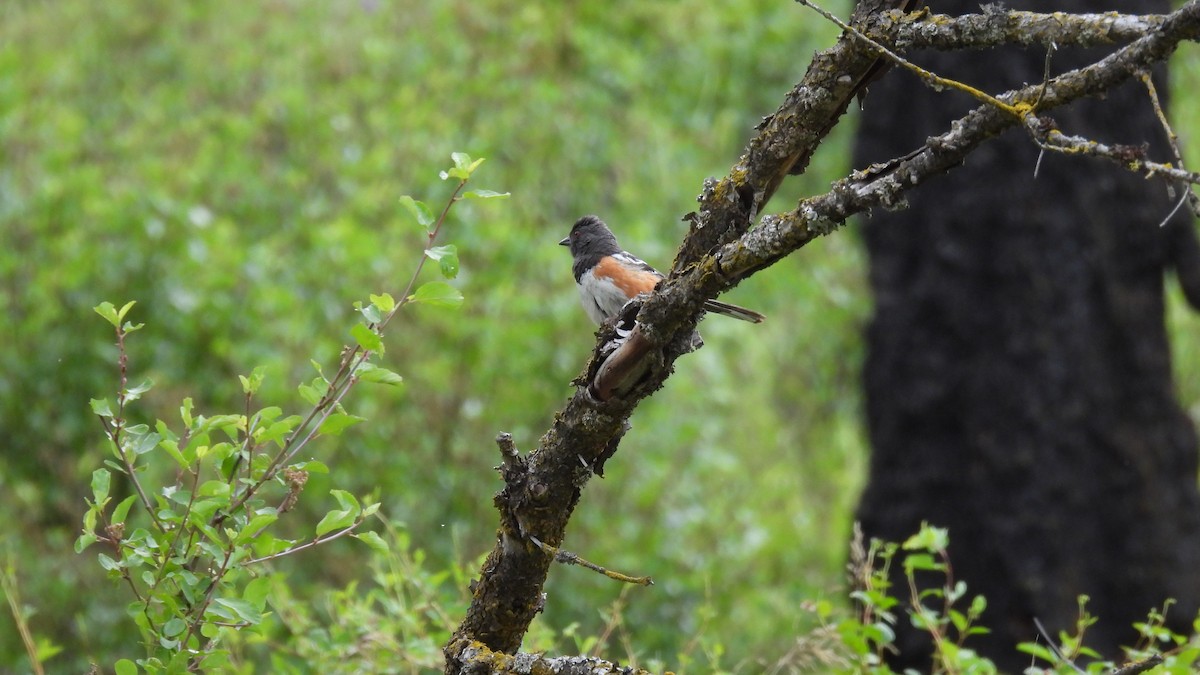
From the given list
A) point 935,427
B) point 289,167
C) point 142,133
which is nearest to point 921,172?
point 935,427

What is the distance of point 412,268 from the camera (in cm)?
661

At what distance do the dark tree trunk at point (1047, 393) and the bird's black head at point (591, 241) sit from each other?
82.2 inches

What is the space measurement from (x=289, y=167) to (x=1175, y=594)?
5270 millimetres

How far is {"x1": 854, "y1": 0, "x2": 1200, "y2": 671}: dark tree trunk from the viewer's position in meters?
5.88

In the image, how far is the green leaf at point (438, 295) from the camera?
2.31m

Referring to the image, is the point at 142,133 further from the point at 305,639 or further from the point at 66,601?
the point at 305,639

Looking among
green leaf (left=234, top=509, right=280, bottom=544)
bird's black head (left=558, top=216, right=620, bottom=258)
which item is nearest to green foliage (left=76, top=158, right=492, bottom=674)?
green leaf (left=234, top=509, right=280, bottom=544)

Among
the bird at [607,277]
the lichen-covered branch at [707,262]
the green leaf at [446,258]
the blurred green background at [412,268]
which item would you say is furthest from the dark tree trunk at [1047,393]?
the green leaf at [446,258]

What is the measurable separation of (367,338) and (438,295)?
164mm

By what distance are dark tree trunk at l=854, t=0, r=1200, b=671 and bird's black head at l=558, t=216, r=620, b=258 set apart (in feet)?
6.85

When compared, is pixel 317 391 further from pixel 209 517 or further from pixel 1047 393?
pixel 1047 393

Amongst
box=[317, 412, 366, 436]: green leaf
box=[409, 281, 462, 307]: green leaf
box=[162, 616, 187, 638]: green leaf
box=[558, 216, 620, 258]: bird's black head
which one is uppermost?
box=[558, 216, 620, 258]: bird's black head

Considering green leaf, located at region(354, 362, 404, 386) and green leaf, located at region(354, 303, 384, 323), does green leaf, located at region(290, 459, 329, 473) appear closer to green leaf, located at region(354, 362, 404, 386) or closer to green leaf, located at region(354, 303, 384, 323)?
green leaf, located at region(354, 362, 404, 386)

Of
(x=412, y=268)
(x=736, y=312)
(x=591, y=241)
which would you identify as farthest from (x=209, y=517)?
(x=412, y=268)
